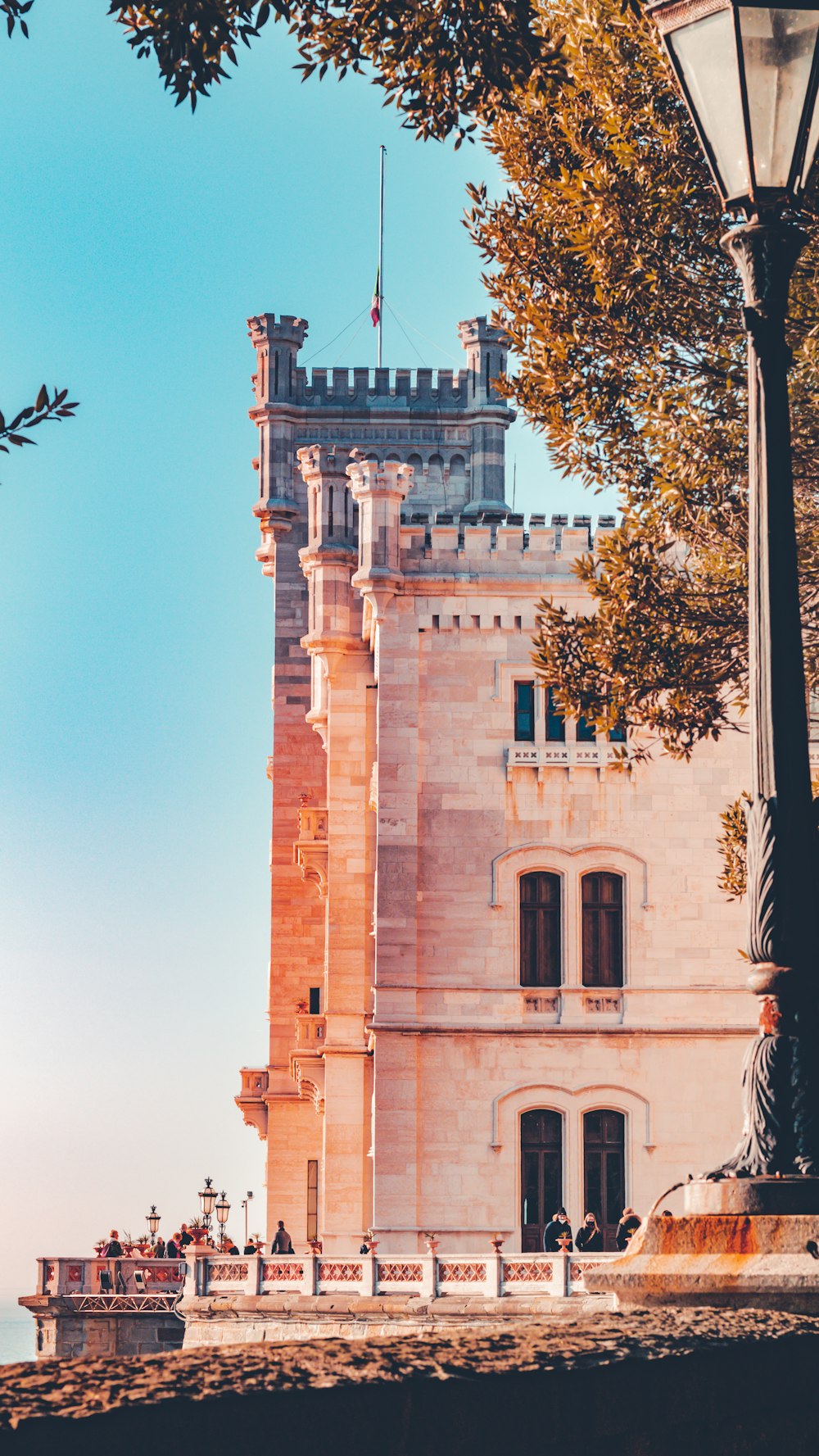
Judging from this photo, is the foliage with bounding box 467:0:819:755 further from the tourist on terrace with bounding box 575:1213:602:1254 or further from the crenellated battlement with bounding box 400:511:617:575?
the crenellated battlement with bounding box 400:511:617:575

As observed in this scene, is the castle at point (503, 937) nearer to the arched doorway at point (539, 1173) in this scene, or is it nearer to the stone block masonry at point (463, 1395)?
the arched doorway at point (539, 1173)

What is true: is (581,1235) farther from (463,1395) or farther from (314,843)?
(463,1395)

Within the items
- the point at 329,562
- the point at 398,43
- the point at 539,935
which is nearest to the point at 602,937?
the point at 539,935

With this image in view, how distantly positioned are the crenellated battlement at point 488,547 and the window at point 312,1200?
16.1m

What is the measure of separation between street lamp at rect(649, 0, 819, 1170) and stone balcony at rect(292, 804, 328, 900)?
31625mm

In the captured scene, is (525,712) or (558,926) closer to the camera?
(558,926)

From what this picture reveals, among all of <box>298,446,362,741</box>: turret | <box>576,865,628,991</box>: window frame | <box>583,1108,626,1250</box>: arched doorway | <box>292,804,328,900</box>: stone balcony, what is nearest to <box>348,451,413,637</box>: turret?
<box>298,446,362,741</box>: turret

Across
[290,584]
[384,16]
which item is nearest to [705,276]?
[384,16]

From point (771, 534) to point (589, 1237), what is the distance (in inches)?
979

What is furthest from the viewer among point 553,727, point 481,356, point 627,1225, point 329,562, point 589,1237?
point 481,356

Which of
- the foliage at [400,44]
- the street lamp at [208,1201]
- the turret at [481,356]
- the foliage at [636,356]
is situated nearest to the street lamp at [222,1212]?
the street lamp at [208,1201]

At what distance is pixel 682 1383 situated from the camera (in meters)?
4.16

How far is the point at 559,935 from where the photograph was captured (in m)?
34.0

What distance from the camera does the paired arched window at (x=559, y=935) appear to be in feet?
111
